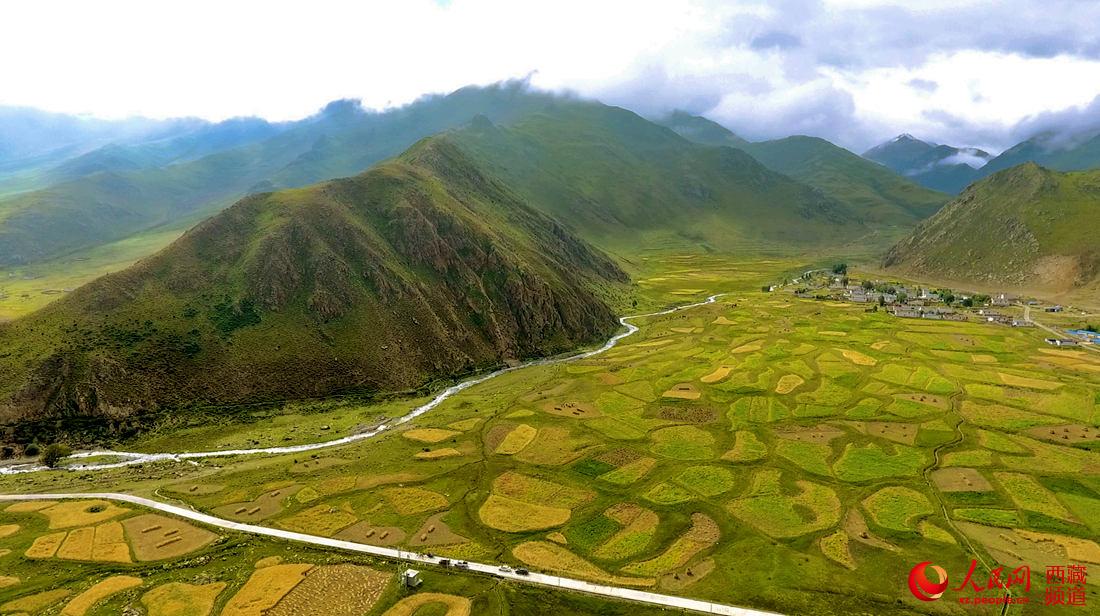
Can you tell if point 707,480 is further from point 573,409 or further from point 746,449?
point 573,409

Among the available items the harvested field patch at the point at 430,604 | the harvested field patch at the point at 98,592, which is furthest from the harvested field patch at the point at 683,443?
the harvested field patch at the point at 98,592

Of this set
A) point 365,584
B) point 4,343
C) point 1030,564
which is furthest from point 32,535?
point 1030,564

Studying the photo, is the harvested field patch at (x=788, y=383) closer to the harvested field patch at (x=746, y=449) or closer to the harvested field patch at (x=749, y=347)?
the harvested field patch at (x=749, y=347)

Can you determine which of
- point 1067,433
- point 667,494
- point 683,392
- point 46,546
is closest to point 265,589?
point 46,546

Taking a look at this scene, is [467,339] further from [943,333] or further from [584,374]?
[943,333]

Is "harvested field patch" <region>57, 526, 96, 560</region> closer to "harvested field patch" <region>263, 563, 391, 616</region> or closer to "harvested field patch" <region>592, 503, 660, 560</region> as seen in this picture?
"harvested field patch" <region>263, 563, 391, 616</region>

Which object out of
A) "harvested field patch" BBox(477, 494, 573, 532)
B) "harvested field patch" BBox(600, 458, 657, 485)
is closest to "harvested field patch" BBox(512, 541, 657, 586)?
"harvested field patch" BBox(477, 494, 573, 532)
